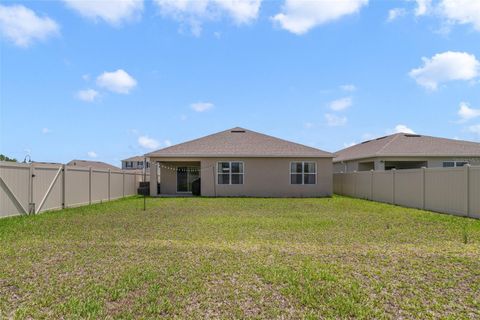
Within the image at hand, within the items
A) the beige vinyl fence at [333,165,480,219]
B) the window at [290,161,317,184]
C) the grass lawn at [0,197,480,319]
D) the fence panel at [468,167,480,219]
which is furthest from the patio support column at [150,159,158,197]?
the fence panel at [468,167,480,219]

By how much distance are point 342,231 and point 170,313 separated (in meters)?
5.89

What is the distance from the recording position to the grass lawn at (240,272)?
13.7ft

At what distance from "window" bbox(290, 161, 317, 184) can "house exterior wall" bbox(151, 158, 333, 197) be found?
214mm

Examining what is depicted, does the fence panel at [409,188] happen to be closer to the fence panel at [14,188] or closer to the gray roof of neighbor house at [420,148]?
the gray roof of neighbor house at [420,148]

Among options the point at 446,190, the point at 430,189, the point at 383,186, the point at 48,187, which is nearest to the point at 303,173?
the point at 383,186

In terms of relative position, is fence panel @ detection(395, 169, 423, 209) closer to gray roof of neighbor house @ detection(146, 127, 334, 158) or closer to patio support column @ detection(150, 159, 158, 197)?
gray roof of neighbor house @ detection(146, 127, 334, 158)

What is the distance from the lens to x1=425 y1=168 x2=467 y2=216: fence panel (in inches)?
483

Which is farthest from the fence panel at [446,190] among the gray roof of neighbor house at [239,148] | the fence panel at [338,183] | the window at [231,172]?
the fence panel at [338,183]

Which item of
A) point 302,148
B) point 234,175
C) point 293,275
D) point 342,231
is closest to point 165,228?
point 342,231

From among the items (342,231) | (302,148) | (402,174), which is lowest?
(342,231)

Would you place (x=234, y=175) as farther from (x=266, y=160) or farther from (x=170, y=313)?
(x=170, y=313)

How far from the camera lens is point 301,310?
4121 millimetres

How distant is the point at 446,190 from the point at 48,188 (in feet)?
46.4

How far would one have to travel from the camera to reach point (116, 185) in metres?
21.1
